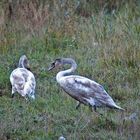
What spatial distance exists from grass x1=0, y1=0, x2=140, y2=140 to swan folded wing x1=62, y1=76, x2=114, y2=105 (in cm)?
15

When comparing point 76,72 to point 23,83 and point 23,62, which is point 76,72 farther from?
point 23,83

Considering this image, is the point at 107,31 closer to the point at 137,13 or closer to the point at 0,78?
the point at 137,13

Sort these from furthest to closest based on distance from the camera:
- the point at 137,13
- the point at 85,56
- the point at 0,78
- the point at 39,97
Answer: the point at 137,13 → the point at 85,56 → the point at 0,78 → the point at 39,97

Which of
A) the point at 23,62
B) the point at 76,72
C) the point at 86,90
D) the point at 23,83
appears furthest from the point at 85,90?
the point at 23,62

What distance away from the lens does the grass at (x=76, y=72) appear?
274 inches

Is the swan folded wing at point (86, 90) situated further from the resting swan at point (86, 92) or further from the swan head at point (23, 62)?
the swan head at point (23, 62)

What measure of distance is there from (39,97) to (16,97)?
0.95 feet

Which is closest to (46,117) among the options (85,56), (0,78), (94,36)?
(0,78)

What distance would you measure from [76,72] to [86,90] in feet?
5.74

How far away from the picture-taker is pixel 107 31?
1078 cm

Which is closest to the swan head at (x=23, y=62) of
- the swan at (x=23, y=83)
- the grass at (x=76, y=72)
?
the grass at (x=76, y=72)

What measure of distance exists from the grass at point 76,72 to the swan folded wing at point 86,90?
A: 0.15m

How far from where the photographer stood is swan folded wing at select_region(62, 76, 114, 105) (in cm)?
763

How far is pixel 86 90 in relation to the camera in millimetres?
7703
